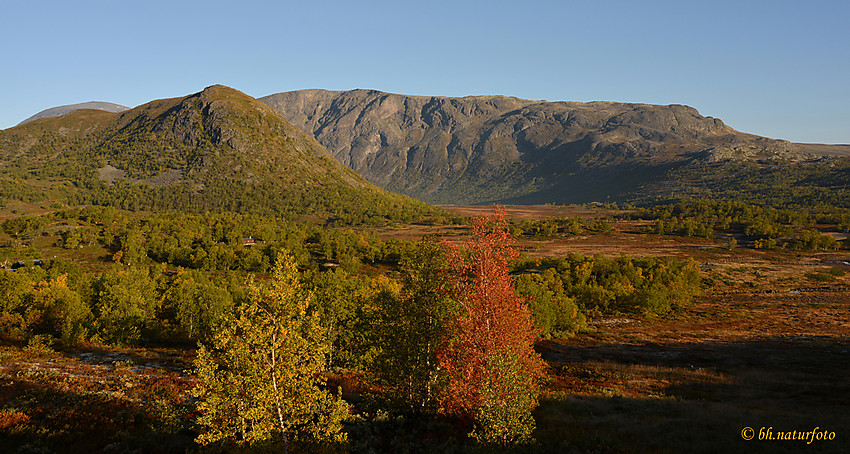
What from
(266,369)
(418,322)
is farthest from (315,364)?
(418,322)

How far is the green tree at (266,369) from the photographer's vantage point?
14570 mm

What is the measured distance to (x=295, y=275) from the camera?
16.4m

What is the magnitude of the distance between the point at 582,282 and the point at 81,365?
81.1 metres

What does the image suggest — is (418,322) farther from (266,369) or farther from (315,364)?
(266,369)

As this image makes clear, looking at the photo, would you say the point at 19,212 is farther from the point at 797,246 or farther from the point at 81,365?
the point at 797,246

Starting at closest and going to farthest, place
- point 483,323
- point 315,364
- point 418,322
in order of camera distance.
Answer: point 315,364, point 483,323, point 418,322

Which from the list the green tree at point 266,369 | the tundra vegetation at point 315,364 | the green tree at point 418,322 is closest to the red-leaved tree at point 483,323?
the tundra vegetation at point 315,364

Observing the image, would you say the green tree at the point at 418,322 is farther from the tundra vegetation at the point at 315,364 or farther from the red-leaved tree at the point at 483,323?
the red-leaved tree at the point at 483,323

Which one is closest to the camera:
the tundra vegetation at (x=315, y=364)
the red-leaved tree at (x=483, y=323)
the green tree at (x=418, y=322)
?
the tundra vegetation at (x=315, y=364)

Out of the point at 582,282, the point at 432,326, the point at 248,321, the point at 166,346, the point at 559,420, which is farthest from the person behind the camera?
the point at 582,282

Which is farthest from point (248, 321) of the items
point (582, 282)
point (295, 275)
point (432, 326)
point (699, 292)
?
point (699, 292)

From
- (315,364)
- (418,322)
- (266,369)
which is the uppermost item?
(266,369)

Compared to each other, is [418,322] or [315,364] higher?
[315,364]

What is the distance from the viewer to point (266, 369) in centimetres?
1490
